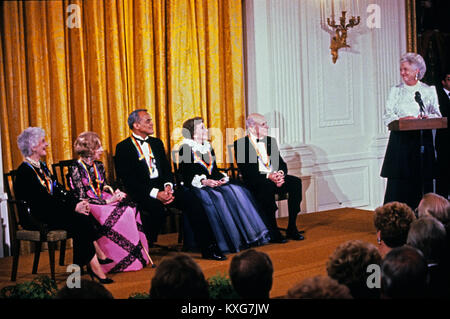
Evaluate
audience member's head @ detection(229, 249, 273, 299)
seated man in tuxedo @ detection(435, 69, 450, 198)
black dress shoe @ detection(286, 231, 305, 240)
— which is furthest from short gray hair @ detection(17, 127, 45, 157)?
seated man in tuxedo @ detection(435, 69, 450, 198)

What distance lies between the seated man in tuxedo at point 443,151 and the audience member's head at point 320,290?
3.61 m

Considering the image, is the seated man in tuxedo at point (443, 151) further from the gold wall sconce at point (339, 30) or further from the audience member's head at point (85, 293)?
the audience member's head at point (85, 293)

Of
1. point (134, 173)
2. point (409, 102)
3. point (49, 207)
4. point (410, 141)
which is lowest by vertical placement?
point (49, 207)

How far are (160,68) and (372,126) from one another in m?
3.03

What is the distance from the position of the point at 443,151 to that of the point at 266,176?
1792 millimetres

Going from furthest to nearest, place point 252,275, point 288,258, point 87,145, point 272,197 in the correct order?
point 272,197 < point 288,258 < point 87,145 < point 252,275

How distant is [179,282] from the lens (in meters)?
1.98

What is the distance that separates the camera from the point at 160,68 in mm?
5891

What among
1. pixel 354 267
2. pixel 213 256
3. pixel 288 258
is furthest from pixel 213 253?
pixel 354 267

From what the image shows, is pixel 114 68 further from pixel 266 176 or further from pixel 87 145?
pixel 266 176

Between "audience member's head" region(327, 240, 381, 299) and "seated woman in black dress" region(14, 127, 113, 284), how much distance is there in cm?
239

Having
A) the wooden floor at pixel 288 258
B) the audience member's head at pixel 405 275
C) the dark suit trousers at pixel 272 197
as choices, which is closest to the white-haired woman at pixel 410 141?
the wooden floor at pixel 288 258

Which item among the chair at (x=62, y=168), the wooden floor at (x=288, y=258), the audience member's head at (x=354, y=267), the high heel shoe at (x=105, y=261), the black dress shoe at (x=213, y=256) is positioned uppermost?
the chair at (x=62, y=168)

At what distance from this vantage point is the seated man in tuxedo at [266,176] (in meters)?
5.39
